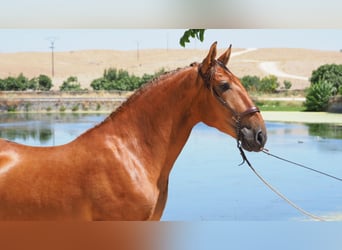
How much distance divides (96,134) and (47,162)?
0.22 metres

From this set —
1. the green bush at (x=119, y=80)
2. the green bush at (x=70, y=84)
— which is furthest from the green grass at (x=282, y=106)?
the green bush at (x=70, y=84)

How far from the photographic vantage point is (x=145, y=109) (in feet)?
7.71

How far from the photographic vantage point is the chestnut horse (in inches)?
90.6

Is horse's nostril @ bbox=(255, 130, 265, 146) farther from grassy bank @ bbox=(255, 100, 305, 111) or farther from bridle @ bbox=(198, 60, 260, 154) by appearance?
grassy bank @ bbox=(255, 100, 305, 111)

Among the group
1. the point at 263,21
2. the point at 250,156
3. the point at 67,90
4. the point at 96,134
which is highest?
the point at 263,21

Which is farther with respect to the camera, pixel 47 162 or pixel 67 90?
pixel 67 90

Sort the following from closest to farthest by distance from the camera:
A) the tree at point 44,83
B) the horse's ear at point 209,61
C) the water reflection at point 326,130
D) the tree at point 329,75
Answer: the horse's ear at point 209,61 < the tree at point 329,75 < the tree at point 44,83 < the water reflection at point 326,130

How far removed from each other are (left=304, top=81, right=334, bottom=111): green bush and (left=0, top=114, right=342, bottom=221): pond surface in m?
0.21

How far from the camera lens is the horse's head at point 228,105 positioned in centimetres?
233

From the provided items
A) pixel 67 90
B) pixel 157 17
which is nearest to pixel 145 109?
pixel 157 17

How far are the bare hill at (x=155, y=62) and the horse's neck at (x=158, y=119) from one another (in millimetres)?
1322

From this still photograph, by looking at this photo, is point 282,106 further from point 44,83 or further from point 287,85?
point 44,83

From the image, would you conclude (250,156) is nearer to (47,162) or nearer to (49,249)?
(49,249)

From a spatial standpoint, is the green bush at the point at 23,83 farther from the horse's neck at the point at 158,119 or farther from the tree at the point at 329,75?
the horse's neck at the point at 158,119
